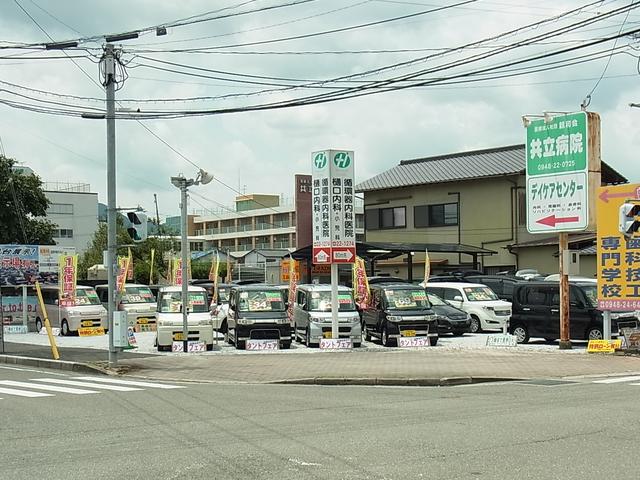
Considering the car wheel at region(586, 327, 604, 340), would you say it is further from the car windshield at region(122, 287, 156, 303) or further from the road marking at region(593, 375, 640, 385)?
the car windshield at region(122, 287, 156, 303)

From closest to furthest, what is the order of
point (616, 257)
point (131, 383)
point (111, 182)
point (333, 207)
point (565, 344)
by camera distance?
point (131, 383) < point (111, 182) < point (616, 257) < point (565, 344) < point (333, 207)

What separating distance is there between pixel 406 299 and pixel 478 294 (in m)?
6.60

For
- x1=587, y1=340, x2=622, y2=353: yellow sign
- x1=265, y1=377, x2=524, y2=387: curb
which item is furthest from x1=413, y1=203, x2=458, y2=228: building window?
x1=265, y1=377, x2=524, y2=387: curb

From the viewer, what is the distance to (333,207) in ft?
73.7

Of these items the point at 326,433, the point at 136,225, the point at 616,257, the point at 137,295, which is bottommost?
the point at 326,433

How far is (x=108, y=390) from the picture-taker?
1436 centimetres

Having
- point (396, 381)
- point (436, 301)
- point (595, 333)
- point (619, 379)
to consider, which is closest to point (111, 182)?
point (396, 381)

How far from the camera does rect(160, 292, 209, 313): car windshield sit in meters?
23.5

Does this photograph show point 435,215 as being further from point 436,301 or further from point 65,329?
point 65,329

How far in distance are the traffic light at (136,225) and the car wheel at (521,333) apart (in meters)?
11.5

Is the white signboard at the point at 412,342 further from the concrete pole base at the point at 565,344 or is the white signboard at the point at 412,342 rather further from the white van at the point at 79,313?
the white van at the point at 79,313

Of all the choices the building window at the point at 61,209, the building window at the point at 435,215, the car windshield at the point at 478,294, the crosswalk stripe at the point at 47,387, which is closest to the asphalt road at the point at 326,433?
the crosswalk stripe at the point at 47,387

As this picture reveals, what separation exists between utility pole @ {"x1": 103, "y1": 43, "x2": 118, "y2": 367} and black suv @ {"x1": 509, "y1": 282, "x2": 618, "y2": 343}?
11.9m

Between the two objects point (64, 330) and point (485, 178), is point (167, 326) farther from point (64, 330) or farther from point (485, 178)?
point (485, 178)
